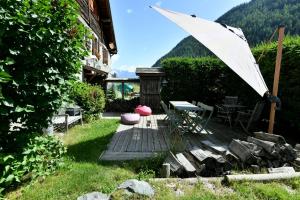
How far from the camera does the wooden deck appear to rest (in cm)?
538

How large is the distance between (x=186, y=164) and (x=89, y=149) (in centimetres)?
245

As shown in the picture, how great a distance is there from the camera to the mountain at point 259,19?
62375 millimetres

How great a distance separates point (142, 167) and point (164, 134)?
2.93m

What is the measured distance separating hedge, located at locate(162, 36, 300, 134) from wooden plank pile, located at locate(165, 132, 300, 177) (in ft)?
7.28

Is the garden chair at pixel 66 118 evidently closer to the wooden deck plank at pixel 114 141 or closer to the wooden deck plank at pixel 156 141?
the wooden deck plank at pixel 114 141

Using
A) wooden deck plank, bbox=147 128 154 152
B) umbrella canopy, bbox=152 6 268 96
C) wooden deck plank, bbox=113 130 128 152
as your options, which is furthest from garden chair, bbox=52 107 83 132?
umbrella canopy, bbox=152 6 268 96

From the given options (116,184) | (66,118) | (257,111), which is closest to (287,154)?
(257,111)

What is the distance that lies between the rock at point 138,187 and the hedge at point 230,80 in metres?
4.78

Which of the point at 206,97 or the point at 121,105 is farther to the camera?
the point at 121,105

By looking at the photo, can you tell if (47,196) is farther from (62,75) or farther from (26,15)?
(26,15)

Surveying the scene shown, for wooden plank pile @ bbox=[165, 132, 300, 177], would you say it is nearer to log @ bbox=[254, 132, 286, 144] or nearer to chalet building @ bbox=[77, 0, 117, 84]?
log @ bbox=[254, 132, 286, 144]

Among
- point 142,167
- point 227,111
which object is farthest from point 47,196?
point 227,111

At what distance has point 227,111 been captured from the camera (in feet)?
27.9

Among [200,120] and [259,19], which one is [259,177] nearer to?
[200,120]
